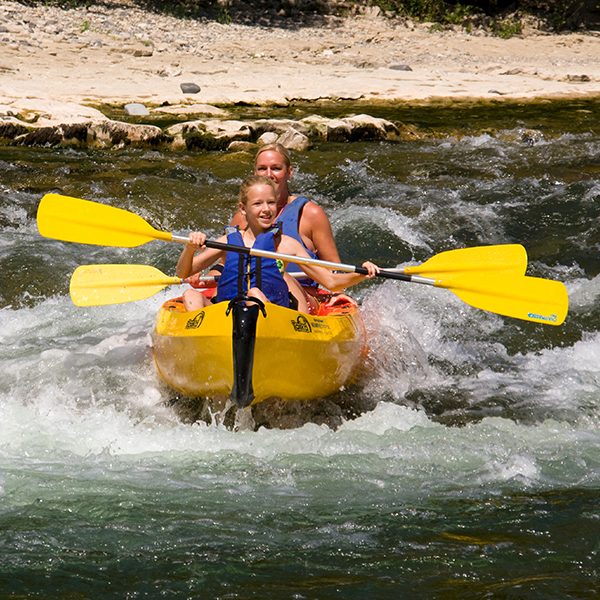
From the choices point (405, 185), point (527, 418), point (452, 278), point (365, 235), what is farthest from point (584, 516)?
point (405, 185)

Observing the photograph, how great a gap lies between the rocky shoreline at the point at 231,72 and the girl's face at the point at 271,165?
14.7ft

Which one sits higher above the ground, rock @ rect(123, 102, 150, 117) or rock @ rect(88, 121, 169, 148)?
rock @ rect(88, 121, 169, 148)

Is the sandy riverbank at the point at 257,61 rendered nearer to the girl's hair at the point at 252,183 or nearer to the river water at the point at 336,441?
the river water at the point at 336,441

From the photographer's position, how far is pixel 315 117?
420 inches

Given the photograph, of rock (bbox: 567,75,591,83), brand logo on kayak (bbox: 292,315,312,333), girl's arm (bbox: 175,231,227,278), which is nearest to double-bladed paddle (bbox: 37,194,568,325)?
girl's arm (bbox: 175,231,227,278)

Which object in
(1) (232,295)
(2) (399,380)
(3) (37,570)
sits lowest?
(2) (399,380)

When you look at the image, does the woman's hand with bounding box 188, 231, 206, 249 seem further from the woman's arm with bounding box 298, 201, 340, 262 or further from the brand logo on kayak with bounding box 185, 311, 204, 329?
the woman's arm with bounding box 298, 201, 340, 262

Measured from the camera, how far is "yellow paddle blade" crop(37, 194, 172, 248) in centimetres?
506

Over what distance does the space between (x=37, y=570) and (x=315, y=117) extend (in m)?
8.05

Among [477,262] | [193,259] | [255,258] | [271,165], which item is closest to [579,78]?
[477,262]

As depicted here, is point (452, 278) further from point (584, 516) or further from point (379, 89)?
point (379, 89)

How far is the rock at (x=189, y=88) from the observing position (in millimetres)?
12680

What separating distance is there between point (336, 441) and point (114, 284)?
1.42m

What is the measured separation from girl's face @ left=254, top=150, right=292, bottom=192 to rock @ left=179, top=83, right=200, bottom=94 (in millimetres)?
7728
